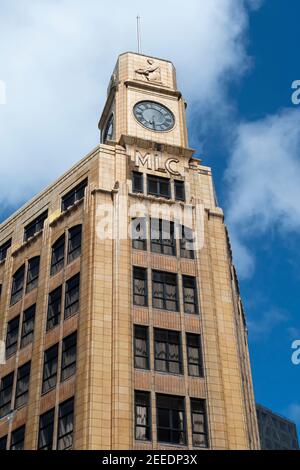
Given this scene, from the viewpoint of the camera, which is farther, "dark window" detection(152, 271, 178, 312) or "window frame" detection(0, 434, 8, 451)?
"dark window" detection(152, 271, 178, 312)

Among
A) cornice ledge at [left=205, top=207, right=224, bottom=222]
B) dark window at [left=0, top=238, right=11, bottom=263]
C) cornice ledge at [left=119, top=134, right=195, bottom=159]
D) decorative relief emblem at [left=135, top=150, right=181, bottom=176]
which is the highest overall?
cornice ledge at [left=119, top=134, right=195, bottom=159]

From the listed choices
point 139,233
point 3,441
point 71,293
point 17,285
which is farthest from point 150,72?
point 3,441

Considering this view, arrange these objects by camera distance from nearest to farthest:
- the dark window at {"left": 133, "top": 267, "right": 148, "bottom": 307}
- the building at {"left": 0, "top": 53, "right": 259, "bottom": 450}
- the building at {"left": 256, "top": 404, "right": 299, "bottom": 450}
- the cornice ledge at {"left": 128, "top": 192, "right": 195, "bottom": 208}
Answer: the building at {"left": 0, "top": 53, "right": 259, "bottom": 450} → the dark window at {"left": 133, "top": 267, "right": 148, "bottom": 307} → the cornice ledge at {"left": 128, "top": 192, "right": 195, "bottom": 208} → the building at {"left": 256, "top": 404, "right": 299, "bottom": 450}

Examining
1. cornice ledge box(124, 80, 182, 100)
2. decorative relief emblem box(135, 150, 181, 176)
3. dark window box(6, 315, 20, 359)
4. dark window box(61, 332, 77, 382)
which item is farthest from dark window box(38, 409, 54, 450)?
cornice ledge box(124, 80, 182, 100)

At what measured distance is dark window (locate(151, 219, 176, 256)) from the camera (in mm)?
45625

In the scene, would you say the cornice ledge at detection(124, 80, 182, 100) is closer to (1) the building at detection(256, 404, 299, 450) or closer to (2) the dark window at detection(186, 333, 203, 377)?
(2) the dark window at detection(186, 333, 203, 377)

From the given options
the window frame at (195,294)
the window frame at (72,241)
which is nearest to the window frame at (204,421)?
the window frame at (195,294)

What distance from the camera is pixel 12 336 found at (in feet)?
156

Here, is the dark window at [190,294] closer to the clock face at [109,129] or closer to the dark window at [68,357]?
the dark window at [68,357]

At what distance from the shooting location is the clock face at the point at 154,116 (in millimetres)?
54094

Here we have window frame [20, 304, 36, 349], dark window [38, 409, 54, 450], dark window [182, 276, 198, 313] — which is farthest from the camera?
window frame [20, 304, 36, 349]

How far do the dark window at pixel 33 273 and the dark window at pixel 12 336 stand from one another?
2.36m

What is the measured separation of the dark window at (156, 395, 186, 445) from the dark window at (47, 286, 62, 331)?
361 inches

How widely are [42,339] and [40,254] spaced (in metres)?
7.52
